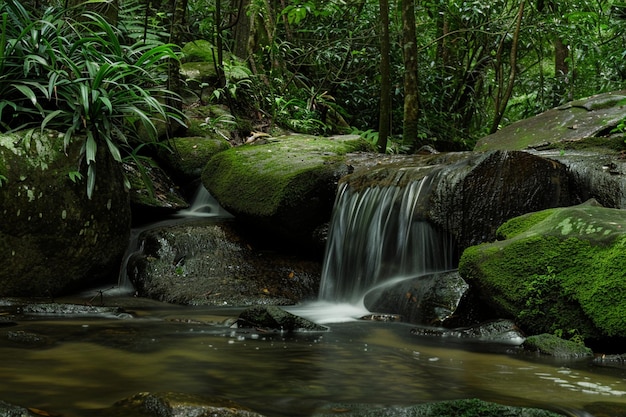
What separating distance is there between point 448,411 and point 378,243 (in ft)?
11.9

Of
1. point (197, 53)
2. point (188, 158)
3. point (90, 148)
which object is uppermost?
point (197, 53)

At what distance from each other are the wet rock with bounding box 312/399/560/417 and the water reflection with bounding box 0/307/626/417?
0.20 metres

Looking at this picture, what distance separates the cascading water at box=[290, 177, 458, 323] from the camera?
5684 mm

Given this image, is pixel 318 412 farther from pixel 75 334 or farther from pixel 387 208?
pixel 387 208

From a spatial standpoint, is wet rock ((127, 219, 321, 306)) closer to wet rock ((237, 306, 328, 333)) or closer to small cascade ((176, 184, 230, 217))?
small cascade ((176, 184, 230, 217))

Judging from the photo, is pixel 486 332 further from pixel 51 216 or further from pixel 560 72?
pixel 560 72

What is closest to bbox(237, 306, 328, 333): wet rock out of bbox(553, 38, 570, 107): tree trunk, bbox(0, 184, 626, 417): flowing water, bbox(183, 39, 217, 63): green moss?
bbox(0, 184, 626, 417): flowing water

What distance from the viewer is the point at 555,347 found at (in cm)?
388

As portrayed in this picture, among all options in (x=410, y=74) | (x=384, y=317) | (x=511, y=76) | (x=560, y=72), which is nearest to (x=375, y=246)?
(x=384, y=317)

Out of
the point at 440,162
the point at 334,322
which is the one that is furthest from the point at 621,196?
the point at 334,322

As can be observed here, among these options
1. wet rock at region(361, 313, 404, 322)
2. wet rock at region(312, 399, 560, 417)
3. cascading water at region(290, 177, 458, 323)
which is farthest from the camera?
cascading water at region(290, 177, 458, 323)

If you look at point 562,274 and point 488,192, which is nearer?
point 562,274

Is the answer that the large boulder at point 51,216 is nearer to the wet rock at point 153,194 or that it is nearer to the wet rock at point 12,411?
the wet rock at point 153,194

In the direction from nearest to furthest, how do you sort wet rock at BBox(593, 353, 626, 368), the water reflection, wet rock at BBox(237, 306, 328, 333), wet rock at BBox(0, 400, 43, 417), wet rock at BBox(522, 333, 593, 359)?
wet rock at BBox(0, 400, 43, 417) → the water reflection → wet rock at BBox(593, 353, 626, 368) → wet rock at BBox(522, 333, 593, 359) → wet rock at BBox(237, 306, 328, 333)
